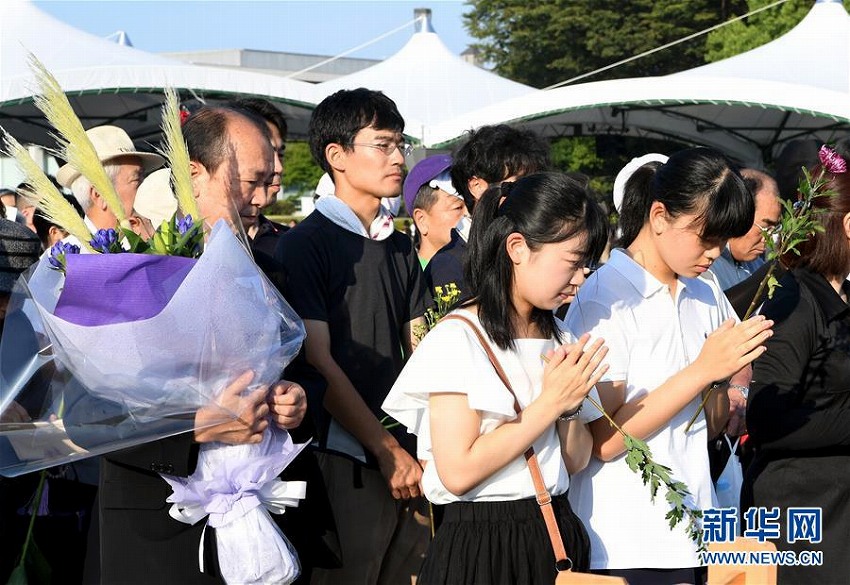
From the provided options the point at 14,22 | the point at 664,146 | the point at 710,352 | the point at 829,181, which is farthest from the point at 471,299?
the point at 664,146

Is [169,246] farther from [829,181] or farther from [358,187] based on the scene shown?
[829,181]

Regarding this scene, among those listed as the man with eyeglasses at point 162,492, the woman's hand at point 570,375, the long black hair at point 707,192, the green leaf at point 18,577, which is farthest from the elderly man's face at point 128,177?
the woman's hand at point 570,375

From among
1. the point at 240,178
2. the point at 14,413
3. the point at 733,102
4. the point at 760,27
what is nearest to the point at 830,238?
the point at 240,178

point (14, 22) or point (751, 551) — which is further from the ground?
point (14, 22)

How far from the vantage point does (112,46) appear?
16.3 m

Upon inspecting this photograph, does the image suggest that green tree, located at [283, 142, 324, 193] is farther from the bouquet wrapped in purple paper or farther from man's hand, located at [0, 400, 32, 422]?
man's hand, located at [0, 400, 32, 422]

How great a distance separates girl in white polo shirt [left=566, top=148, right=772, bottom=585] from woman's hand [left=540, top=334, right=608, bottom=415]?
1.18 feet

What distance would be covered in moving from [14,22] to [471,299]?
46.8 ft

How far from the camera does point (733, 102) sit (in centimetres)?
1512

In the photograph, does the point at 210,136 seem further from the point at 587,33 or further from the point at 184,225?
the point at 587,33

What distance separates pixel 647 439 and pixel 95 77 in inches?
496

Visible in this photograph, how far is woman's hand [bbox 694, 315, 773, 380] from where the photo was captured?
2.89 metres

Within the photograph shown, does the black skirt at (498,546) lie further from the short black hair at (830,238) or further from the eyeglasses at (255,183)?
the short black hair at (830,238)

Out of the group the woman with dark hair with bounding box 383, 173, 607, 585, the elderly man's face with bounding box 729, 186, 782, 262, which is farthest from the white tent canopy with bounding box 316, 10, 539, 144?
the woman with dark hair with bounding box 383, 173, 607, 585
